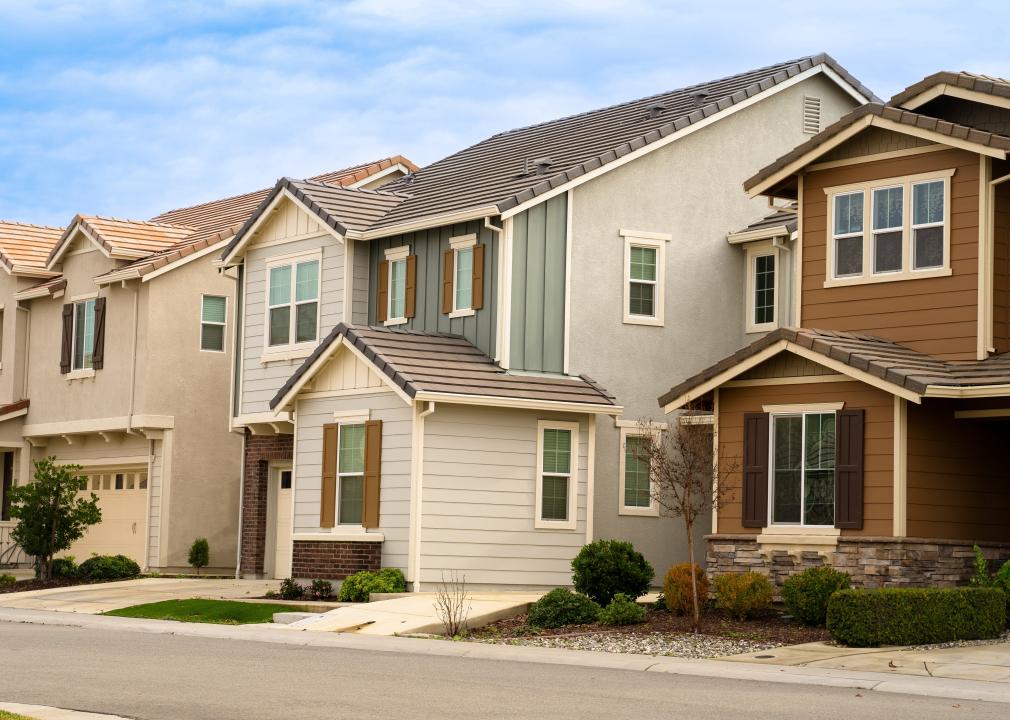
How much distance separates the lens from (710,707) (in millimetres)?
12430

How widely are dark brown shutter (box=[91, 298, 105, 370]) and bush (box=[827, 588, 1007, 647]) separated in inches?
854

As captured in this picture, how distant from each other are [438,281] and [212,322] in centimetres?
916

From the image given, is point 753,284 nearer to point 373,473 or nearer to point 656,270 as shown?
point 656,270

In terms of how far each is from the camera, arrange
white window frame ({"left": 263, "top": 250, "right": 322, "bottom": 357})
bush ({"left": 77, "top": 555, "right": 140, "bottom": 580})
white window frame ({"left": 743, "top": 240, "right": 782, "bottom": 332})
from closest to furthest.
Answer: white window frame ({"left": 743, "top": 240, "right": 782, "bottom": 332}) < white window frame ({"left": 263, "top": 250, "right": 322, "bottom": 357}) < bush ({"left": 77, "top": 555, "right": 140, "bottom": 580})

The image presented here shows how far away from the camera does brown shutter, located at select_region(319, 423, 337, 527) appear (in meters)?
26.6

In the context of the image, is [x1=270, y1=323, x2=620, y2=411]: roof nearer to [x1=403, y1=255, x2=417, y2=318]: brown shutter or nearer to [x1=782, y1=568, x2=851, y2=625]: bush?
[x1=403, y1=255, x2=417, y2=318]: brown shutter

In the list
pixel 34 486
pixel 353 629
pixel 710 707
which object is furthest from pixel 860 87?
pixel 710 707

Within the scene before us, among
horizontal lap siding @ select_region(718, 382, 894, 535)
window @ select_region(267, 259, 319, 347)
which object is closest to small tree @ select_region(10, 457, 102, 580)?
window @ select_region(267, 259, 319, 347)

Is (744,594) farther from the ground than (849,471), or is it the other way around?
(849,471)

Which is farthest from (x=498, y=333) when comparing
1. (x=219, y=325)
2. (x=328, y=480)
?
(x=219, y=325)

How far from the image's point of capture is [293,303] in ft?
99.2

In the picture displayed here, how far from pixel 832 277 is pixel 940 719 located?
12.2 m

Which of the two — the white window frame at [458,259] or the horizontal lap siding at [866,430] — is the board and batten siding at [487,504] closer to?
the white window frame at [458,259]

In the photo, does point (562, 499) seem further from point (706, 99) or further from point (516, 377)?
point (706, 99)
